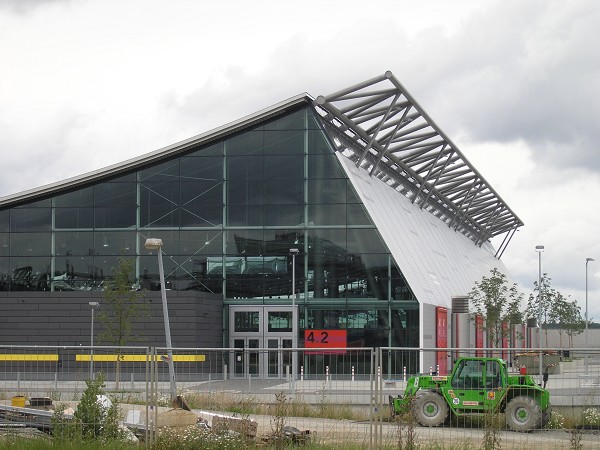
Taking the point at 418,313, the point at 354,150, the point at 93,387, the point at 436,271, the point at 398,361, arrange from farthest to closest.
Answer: the point at 436,271, the point at 354,150, the point at 418,313, the point at 398,361, the point at 93,387

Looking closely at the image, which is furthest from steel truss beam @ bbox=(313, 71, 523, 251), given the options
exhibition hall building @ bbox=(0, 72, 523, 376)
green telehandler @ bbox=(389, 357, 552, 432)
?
green telehandler @ bbox=(389, 357, 552, 432)

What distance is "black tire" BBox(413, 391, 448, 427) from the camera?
21875 millimetres

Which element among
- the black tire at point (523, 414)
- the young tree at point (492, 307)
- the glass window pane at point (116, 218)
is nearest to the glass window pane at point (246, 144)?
the glass window pane at point (116, 218)

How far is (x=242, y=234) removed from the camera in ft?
160

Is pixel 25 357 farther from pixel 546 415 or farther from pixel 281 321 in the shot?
pixel 281 321

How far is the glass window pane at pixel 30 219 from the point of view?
50344mm

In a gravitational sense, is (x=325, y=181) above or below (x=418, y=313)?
above

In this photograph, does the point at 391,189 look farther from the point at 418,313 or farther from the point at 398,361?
the point at 398,361

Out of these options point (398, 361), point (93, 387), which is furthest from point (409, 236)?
point (93, 387)

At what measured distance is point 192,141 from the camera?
160ft

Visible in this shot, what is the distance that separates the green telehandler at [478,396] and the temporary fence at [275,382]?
0.20 m

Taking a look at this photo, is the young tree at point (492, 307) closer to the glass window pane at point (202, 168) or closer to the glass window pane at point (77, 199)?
the glass window pane at point (202, 168)

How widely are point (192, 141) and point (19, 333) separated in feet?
38.4

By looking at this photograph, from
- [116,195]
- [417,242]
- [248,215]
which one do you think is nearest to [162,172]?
[116,195]
